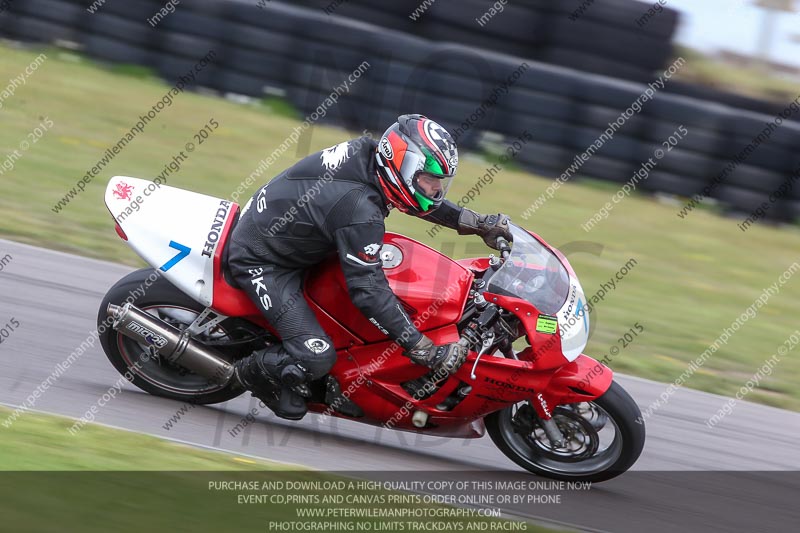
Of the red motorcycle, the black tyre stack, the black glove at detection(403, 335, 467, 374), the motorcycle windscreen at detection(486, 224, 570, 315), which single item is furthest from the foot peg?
the black tyre stack

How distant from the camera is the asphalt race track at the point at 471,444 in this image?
547cm

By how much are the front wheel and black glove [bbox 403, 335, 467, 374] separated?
724mm

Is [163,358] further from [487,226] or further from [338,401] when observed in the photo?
[487,226]

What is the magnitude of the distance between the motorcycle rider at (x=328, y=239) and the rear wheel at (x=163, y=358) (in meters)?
0.20

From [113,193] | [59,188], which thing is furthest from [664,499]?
[59,188]

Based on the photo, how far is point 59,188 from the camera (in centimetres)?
973

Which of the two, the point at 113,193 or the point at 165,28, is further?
the point at 165,28

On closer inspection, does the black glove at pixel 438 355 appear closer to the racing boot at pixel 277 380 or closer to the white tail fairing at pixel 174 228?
the racing boot at pixel 277 380

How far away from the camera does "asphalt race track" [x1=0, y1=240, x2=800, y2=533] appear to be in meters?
5.47

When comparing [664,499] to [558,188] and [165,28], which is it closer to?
[558,188]

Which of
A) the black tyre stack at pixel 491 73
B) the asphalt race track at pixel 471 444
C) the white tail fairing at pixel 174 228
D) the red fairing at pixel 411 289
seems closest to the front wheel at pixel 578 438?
the asphalt race track at pixel 471 444

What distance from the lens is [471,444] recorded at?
616 centimetres

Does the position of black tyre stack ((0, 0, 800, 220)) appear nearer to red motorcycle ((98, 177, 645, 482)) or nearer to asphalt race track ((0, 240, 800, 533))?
asphalt race track ((0, 240, 800, 533))

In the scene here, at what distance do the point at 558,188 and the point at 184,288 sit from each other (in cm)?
767
